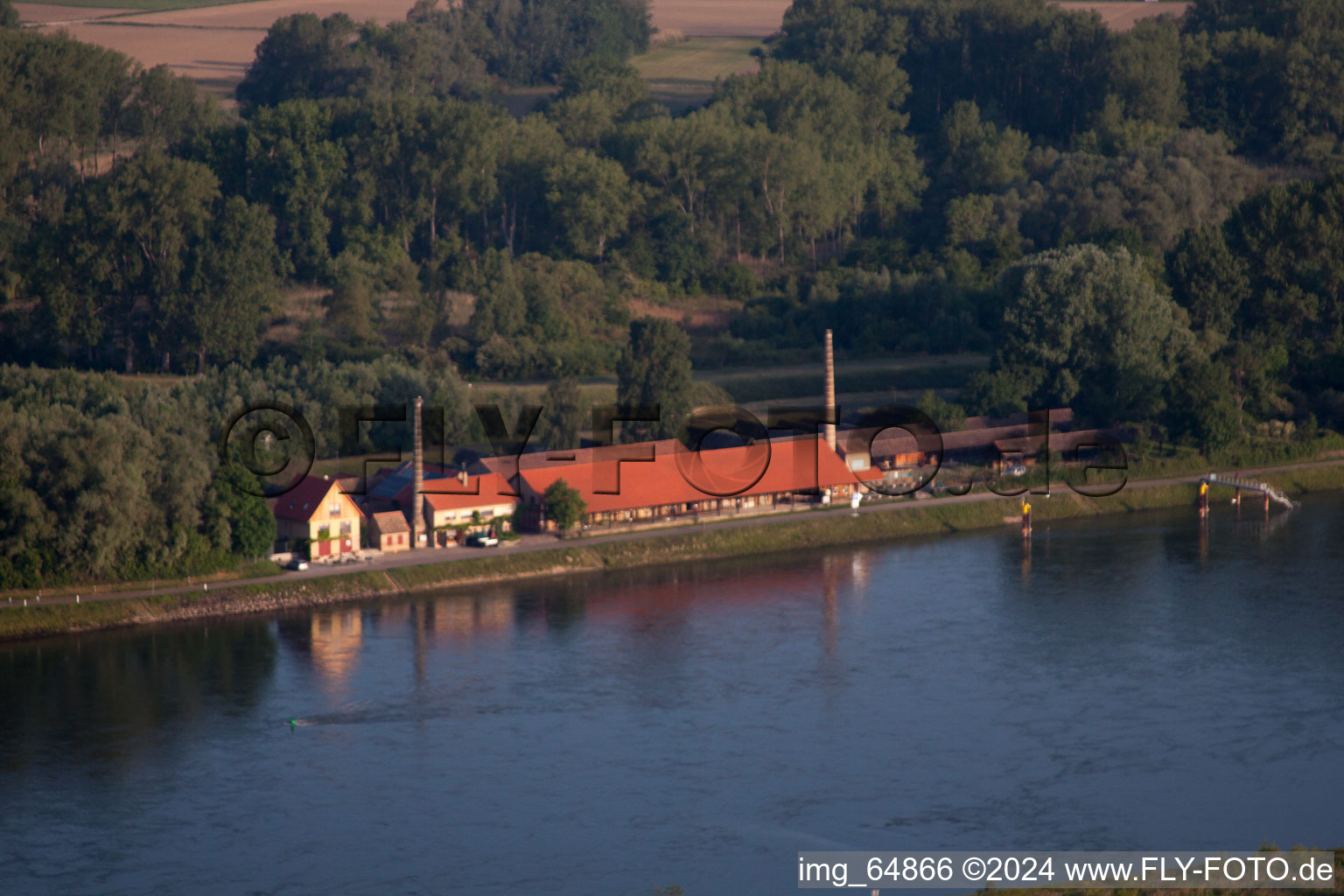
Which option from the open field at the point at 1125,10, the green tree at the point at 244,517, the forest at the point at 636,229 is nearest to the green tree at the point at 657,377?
the forest at the point at 636,229

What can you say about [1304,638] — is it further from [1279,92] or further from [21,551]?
[1279,92]

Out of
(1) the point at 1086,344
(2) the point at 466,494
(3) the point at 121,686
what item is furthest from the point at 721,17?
(3) the point at 121,686

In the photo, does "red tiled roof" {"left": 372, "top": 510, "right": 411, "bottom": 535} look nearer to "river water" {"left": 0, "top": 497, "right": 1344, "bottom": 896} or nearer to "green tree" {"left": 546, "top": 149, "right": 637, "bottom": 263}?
"river water" {"left": 0, "top": 497, "right": 1344, "bottom": 896}

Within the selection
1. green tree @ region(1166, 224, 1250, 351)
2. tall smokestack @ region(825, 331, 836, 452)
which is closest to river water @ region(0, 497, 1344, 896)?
tall smokestack @ region(825, 331, 836, 452)

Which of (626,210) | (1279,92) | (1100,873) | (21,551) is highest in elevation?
(1279,92)

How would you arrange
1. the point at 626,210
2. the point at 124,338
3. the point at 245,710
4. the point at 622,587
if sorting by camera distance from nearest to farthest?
the point at 245,710 → the point at 622,587 → the point at 124,338 → the point at 626,210

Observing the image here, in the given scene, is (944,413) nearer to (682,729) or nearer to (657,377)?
(657,377)

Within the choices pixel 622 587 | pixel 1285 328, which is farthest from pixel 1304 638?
pixel 1285 328
